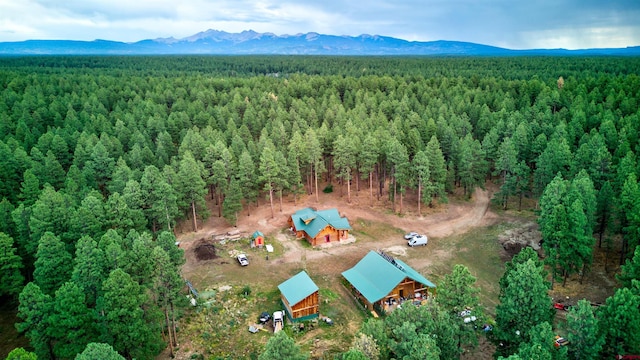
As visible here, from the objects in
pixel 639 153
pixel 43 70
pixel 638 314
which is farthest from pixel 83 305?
pixel 43 70

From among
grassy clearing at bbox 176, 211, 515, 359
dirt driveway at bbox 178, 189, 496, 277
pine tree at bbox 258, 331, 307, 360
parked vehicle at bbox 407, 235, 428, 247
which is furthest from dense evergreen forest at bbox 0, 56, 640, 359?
parked vehicle at bbox 407, 235, 428, 247

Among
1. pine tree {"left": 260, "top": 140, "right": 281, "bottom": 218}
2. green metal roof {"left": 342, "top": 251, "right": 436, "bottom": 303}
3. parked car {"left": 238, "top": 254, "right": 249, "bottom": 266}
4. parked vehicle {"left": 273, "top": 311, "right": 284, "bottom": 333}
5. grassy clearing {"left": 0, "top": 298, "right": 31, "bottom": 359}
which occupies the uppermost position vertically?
pine tree {"left": 260, "top": 140, "right": 281, "bottom": 218}

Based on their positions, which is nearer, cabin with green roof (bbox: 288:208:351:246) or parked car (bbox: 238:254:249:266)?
parked car (bbox: 238:254:249:266)

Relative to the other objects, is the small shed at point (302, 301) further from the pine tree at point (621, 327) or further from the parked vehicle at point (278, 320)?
the pine tree at point (621, 327)

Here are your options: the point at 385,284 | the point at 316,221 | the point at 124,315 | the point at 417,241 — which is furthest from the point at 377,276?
the point at 124,315

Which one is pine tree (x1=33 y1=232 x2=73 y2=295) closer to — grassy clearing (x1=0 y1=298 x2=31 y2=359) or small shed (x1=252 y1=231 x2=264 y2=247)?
grassy clearing (x1=0 y1=298 x2=31 y2=359)

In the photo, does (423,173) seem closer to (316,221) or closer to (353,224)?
(353,224)
